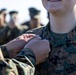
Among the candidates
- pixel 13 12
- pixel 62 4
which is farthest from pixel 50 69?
pixel 13 12

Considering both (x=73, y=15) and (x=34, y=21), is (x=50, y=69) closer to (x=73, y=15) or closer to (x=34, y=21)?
(x=73, y=15)

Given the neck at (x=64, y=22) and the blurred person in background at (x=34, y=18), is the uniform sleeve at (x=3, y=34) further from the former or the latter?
the neck at (x=64, y=22)

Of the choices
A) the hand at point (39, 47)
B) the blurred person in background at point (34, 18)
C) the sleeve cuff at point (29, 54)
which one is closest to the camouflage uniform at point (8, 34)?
the blurred person in background at point (34, 18)

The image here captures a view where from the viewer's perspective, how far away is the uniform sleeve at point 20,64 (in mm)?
2490

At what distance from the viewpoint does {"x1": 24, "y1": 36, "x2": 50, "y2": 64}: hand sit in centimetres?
280

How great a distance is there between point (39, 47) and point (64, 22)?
38 centimetres

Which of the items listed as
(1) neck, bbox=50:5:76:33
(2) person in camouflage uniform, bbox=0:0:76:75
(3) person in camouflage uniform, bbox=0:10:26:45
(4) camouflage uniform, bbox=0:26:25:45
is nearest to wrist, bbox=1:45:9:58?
(2) person in camouflage uniform, bbox=0:0:76:75

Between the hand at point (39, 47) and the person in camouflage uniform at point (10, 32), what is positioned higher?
the hand at point (39, 47)

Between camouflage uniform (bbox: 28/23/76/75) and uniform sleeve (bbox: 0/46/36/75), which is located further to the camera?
camouflage uniform (bbox: 28/23/76/75)

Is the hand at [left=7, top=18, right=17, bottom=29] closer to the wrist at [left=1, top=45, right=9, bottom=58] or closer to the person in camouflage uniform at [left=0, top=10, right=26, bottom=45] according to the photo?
the person in camouflage uniform at [left=0, top=10, right=26, bottom=45]

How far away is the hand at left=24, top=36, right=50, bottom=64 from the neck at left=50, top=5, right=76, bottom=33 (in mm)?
244

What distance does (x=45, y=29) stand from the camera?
3207mm

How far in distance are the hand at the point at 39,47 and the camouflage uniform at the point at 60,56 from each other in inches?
5.9

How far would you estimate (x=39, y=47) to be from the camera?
283 centimetres
